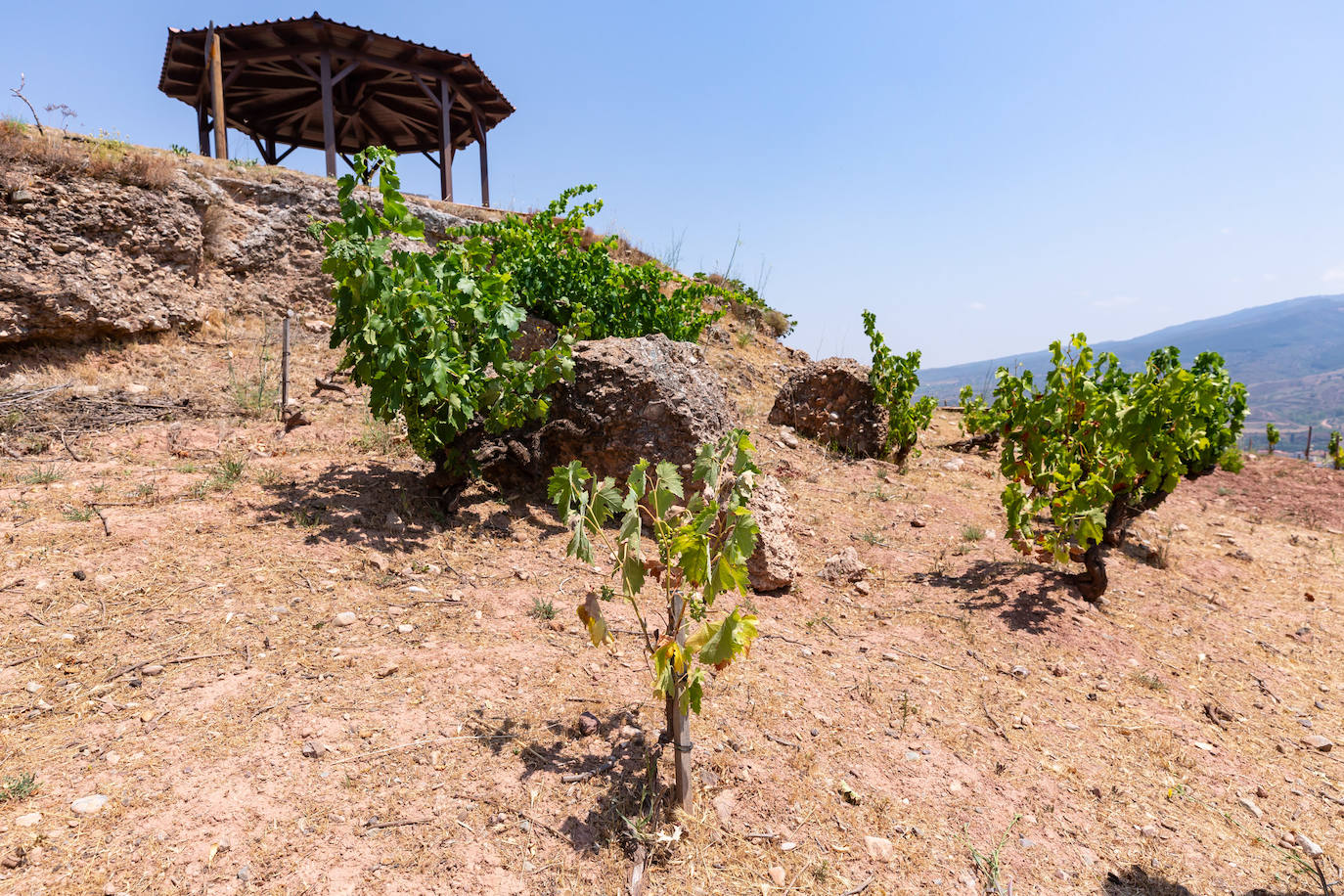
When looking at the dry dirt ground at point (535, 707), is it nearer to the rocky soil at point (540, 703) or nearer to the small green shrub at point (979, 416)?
the rocky soil at point (540, 703)

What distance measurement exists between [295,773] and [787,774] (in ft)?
5.56

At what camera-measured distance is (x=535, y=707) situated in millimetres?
2676

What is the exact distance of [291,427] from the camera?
543 centimetres

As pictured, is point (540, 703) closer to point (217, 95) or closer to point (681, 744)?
point (681, 744)

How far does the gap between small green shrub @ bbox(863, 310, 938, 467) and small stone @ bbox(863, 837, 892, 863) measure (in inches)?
210

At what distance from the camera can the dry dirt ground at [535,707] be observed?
2.06 meters

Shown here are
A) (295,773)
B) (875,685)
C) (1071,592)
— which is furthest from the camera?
(1071,592)

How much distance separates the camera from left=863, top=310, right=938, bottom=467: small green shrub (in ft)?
23.2

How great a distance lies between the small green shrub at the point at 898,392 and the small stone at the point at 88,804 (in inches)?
261

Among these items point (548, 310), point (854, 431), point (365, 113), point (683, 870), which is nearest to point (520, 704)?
point (683, 870)

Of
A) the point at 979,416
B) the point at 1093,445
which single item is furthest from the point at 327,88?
the point at 1093,445

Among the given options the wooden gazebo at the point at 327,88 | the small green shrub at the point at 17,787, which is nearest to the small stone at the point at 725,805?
the small green shrub at the point at 17,787

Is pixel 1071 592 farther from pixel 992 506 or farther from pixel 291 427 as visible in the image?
pixel 291 427

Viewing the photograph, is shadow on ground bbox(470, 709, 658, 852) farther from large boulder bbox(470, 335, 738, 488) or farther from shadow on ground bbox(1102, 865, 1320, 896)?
large boulder bbox(470, 335, 738, 488)
